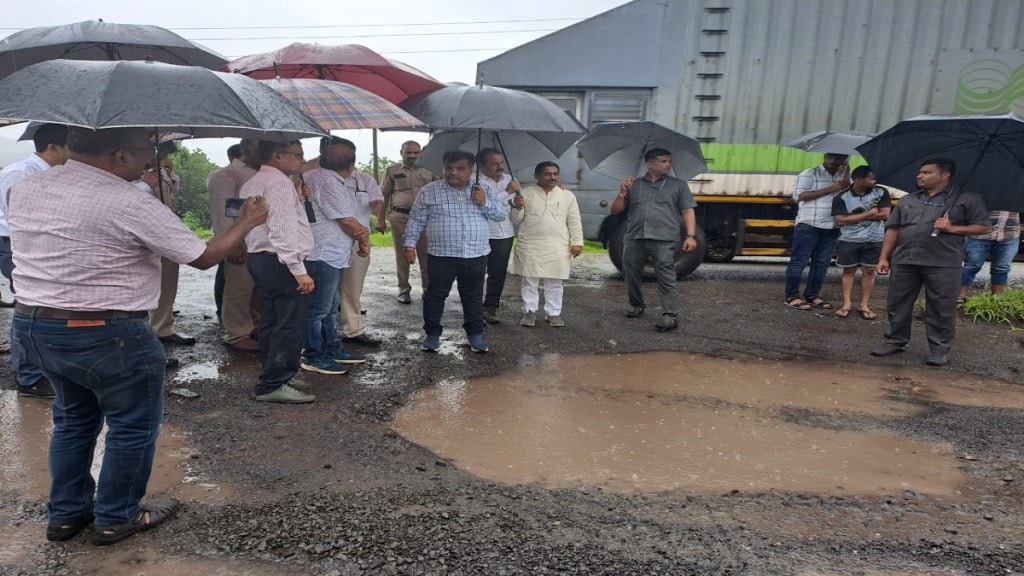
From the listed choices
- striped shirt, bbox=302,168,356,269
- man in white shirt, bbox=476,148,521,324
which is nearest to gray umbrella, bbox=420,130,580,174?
man in white shirt, bbox=476,148,521,324

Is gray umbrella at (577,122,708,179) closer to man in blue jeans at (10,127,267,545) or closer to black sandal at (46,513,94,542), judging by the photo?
man in blue jeans at (10,127,267,545)

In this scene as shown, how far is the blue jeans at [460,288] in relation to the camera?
15.7ft

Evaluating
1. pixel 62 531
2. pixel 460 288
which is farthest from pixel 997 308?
pixel 62 531

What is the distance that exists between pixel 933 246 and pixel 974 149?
2.54ft

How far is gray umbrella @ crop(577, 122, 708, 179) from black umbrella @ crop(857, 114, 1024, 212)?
1554 mm

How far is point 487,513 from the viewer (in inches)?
105

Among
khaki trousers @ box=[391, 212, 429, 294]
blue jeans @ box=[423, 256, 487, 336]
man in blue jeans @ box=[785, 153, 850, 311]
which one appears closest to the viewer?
Answer: blue jeans @ box=[423, 256, 487, 336]

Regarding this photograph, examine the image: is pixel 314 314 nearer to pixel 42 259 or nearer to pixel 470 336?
pixel 470 336

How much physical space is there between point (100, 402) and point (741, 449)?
2861mm

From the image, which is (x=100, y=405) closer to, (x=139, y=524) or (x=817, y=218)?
(x=139, y=524)

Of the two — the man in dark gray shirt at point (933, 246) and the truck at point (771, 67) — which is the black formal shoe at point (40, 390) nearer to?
the truck at point (771, 67)

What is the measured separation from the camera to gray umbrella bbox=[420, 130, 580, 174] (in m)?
5.62

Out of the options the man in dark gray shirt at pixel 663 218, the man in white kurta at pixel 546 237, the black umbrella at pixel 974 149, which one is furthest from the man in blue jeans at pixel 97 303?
the black umbrella at pixel 974 149

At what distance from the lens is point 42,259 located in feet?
7.17
